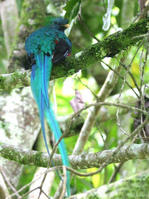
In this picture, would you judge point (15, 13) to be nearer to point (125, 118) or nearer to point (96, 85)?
point (96, 85)

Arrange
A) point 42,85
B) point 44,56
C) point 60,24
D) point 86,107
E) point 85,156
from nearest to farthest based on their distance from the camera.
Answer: point 86,107
point 85,156
point 42,85
point 44,56
point 60,24

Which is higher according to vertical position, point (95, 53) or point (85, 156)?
point (95, 53)

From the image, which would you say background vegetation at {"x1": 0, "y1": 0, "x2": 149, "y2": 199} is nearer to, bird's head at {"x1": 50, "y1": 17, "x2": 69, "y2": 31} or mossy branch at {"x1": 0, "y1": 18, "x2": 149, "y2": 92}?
mossy branch at {"x1": 0, "y1": 18, "x2": 149, "y2": 92}

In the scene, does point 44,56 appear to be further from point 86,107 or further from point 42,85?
point 86,107

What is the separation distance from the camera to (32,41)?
2750 millimetres

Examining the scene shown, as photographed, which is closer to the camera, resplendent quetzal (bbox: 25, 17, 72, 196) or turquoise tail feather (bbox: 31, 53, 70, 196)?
turquoise tail feather (bbox: 31, 53, 70, 196)

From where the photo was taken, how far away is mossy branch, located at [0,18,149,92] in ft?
6.81

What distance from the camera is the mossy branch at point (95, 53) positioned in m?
2.07

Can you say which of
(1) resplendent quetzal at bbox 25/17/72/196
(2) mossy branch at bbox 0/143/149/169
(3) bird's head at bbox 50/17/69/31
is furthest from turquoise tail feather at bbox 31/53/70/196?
(3) bird's head at bbox 50/17/69/31

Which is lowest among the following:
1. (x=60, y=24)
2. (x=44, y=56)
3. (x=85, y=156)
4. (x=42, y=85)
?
(x=85, y=156)

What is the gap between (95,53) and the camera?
7.43 ft

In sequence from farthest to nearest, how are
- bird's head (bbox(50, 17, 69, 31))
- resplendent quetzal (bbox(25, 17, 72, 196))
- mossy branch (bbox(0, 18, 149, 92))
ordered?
bird's head (bbox(50, 17, 69, 31)) → resplendent quetzal (bbox(25, 17, 72, 196)) → mossy branch (bbox(0, 18, 149, 92))

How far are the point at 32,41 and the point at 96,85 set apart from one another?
2386 mm

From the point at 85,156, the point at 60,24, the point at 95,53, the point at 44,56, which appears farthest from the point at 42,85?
the point at 60,24
